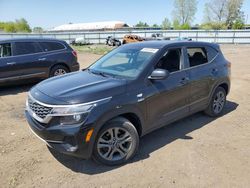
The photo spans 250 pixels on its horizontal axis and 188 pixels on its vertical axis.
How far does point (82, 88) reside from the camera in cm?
333

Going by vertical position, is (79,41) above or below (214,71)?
above

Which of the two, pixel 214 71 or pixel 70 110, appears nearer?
pixel 70 110

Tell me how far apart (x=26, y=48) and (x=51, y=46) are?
851 mm

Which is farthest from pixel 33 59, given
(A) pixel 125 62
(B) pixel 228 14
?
(B) pixel 228 14

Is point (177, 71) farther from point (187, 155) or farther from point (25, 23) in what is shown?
point (25, 23)

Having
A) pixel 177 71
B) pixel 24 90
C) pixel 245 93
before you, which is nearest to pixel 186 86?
pixel 177 71

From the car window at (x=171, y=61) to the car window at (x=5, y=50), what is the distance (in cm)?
543

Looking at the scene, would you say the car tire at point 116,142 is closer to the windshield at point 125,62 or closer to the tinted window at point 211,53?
the windshield at point 125,62

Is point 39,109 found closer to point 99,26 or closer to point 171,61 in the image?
point 171,61

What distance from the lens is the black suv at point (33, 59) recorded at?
730cm

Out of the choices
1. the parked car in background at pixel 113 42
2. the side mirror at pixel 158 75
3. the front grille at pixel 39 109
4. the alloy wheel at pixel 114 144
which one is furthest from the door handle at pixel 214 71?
the parked car in background at pixel 113 42

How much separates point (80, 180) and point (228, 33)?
105ft

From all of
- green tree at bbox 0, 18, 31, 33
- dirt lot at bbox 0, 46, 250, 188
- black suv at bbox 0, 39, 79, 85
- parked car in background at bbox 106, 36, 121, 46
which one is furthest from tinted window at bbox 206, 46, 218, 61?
green tree at bbox 0, 18, 31, 33

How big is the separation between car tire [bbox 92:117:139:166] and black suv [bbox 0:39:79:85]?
207 inches
